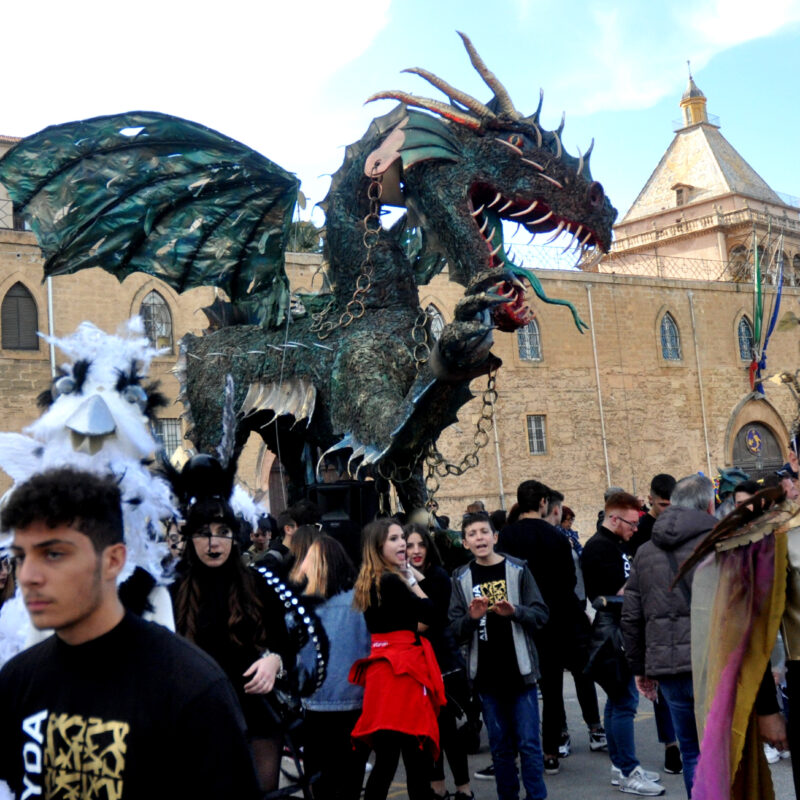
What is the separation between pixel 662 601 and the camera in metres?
4.97

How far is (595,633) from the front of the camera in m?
5.92

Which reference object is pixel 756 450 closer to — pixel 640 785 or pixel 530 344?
pixel 530 344

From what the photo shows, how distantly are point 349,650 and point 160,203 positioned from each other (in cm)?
370

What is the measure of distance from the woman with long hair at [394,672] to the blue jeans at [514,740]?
536mm

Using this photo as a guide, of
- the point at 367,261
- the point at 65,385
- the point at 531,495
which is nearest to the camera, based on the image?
the point at 65,385

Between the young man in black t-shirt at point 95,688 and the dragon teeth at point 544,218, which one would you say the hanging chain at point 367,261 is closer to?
the dragon teeth at point 544,218

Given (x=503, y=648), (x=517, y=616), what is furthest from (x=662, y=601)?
(x=503, y=648)

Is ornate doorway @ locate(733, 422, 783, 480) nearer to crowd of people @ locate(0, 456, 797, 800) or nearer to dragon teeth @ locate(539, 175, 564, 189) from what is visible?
crowd of people @ locate(0, 456, 797, 800)

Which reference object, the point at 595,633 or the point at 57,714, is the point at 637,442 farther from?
the point at 57,714

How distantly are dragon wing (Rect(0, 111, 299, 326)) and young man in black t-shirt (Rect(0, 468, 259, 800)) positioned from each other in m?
5.13

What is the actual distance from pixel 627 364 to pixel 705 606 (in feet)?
90.7

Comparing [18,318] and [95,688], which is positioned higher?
[18,318]

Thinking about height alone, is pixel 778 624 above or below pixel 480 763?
above

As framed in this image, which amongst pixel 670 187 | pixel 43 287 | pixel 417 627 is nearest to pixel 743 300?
pixel 670 187
